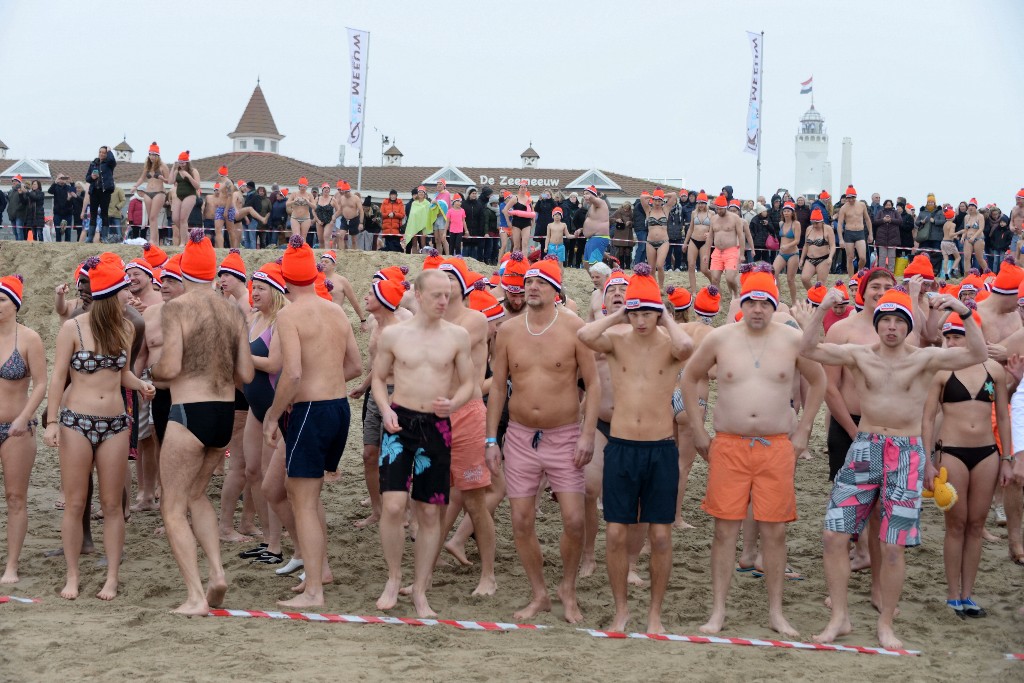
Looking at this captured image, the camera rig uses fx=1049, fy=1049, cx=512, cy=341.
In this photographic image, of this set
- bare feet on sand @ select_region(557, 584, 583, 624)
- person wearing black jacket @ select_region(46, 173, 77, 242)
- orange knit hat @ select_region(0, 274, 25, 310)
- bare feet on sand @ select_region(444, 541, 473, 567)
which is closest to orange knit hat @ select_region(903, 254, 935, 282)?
bare feet on sand @ select_region(557, 584, 583, 624)

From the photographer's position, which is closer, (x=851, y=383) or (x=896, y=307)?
(x=896, y=307)

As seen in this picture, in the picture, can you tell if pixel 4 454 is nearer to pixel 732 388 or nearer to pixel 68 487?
pixel 68 487

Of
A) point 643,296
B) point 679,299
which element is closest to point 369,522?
point 679,299

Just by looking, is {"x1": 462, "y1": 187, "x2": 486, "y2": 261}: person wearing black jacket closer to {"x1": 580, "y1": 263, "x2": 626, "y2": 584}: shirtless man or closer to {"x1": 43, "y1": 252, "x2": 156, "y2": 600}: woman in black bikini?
{"x1": 580, "y1": 263, "x2": 626, "y2": 584}: shirtless man

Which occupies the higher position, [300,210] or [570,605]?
[300,210]

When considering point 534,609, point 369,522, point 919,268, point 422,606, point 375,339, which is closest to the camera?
point 422,606

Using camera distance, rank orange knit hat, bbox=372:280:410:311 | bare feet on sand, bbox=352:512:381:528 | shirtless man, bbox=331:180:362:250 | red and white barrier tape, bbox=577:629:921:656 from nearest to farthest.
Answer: red and white barrier tape, bbox=577:629:921:656, orange knit hat, bbox=372:280:410:311, bare feet on sand, bbox=352:512:381:528, shirtless man, bbox=331:180:362:250

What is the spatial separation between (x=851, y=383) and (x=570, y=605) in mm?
2543

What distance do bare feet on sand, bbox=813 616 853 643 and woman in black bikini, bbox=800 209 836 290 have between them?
1106cm

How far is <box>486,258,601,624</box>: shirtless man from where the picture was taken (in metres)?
6.20

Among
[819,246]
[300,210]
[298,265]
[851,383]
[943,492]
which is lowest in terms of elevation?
[943,492]

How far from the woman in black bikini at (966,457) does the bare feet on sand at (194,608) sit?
447 centimetres

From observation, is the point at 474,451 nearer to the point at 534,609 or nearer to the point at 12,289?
the point at 534,609

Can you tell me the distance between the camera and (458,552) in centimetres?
733
